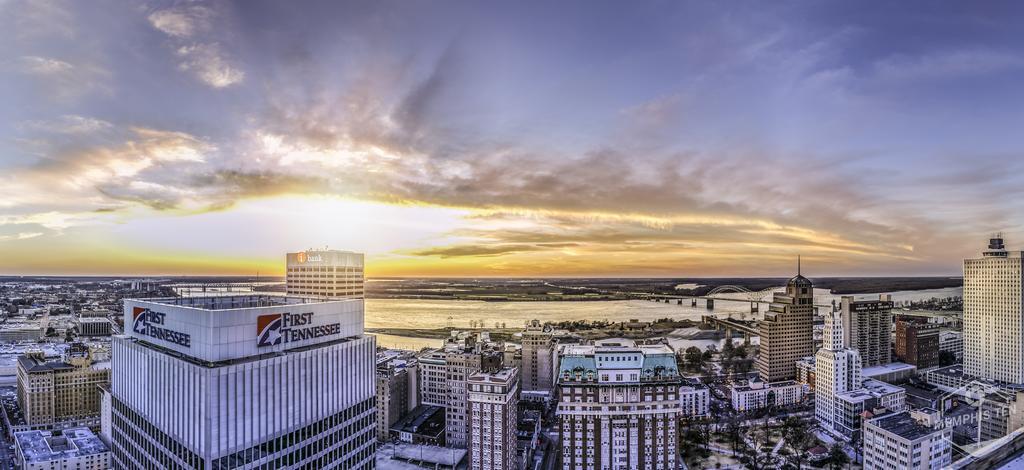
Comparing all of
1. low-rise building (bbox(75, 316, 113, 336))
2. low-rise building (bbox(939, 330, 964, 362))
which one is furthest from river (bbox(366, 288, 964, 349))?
low-rise building (bbox(75, 316, 113, 336))

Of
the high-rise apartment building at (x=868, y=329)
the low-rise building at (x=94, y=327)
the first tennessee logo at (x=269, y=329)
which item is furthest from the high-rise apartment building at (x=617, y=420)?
the low-rise building at (x=94, y=327)

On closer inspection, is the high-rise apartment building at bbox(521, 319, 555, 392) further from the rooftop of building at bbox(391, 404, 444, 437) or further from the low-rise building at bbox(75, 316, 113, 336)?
the low-rise building at bbox(75, 316, 113, 336)

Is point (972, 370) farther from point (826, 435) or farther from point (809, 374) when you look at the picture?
point (826, 435)

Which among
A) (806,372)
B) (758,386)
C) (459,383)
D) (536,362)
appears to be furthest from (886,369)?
(459,383)

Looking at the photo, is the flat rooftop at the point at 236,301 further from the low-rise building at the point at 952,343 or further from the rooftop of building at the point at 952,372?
the low-rise building at the point at 952,343

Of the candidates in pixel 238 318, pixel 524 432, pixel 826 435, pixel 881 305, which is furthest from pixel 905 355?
pixel 238 318
